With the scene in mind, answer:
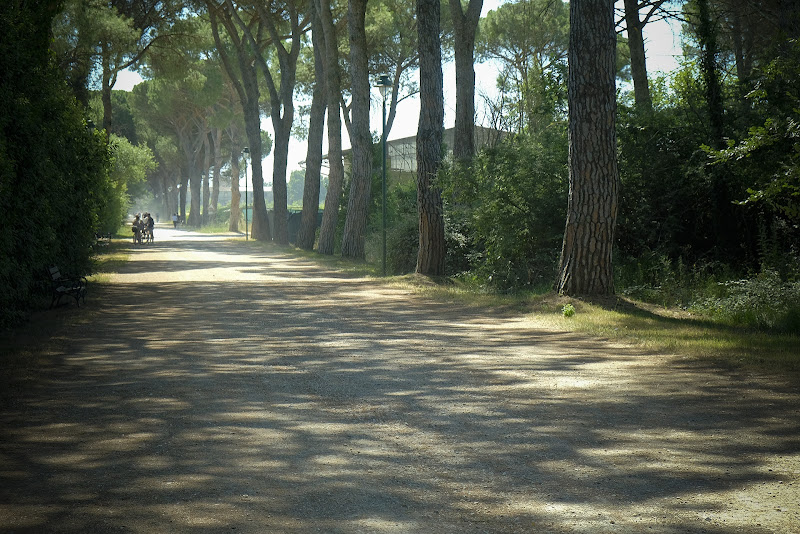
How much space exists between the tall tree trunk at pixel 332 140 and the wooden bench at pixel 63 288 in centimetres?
1453

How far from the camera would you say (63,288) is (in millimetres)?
13383

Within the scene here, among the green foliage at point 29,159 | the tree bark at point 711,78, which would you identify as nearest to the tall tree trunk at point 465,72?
the tree bark at point 711,78

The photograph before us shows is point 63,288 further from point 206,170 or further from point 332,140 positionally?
point 206,170

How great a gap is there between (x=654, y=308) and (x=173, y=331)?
725 centimetres

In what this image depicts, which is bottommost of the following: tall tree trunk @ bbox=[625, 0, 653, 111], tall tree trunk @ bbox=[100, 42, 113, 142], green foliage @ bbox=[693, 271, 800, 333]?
green foliage @ bbox=[693, 271, 800, 333]

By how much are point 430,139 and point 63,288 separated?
8904mm

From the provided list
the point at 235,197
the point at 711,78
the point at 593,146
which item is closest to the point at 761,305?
the point at 593,146

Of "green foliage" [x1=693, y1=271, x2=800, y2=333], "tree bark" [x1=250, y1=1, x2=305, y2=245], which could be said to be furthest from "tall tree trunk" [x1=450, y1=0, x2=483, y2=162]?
"tree bark" [x1=250, y1=1, x2=305, y2=245]

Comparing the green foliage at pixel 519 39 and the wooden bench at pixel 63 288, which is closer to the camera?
the wooden bench at pixel 63 288

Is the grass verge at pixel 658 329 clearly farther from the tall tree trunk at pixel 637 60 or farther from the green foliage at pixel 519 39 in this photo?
the green foliage at pixel 519 39

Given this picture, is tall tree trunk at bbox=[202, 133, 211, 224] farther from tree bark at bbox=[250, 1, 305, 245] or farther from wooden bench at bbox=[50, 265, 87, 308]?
wooden bench at bbox=[50, 265, 87, 308]

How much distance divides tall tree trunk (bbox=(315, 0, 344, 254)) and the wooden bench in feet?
47.7

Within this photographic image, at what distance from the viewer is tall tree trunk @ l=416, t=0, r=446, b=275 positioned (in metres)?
18.3

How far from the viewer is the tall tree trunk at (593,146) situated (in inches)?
500
